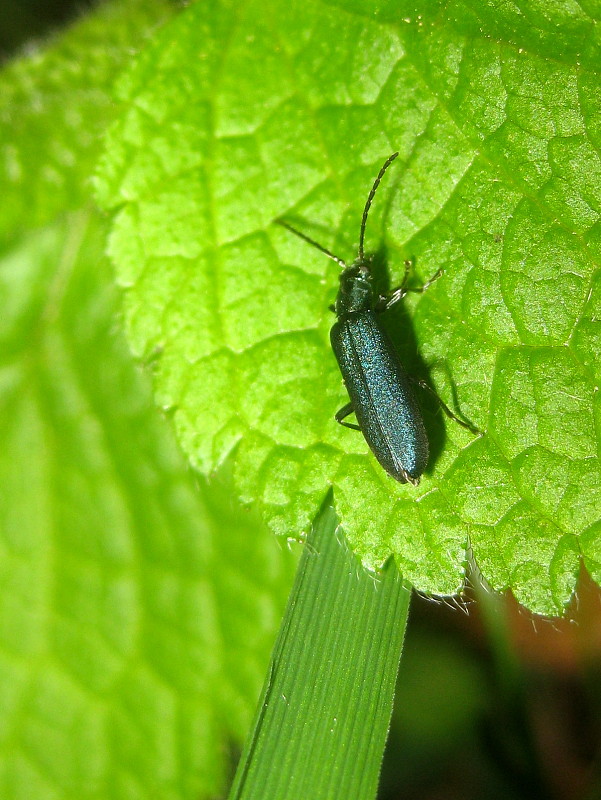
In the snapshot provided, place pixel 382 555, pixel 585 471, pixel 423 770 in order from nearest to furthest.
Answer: pixel 585 471, pixel 382 555, pixel 423 770

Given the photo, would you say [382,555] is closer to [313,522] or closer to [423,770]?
[313,522]

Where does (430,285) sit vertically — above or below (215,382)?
above

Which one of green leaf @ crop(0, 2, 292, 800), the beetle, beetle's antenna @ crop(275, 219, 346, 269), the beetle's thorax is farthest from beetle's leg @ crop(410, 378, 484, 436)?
green leaf @ crop(0, 2, 292, 800)

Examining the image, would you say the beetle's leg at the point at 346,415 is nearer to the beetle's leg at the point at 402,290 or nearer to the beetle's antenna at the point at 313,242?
the beetle's leg at the point at 402,290

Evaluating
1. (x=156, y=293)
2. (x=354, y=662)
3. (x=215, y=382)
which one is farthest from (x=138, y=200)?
(x=354, y=662)

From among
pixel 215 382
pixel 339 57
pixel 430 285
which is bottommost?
pixel 215 382

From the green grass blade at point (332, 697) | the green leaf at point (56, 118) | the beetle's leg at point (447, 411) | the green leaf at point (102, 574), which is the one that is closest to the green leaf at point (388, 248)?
the beetle's leg at point (447, 411)

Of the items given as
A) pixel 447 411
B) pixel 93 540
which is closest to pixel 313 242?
pixel 447 411
